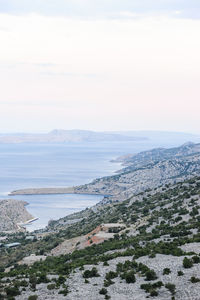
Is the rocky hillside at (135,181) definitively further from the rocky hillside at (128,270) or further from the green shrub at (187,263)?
the green shrub at (187,263)

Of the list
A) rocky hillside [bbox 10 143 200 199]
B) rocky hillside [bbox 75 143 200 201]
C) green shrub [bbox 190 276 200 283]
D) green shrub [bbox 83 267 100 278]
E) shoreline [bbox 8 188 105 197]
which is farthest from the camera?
shoreline [bbox 8 188 105 197]

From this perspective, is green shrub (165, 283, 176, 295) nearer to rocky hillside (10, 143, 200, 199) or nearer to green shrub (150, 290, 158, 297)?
green shrub (150, 290, 158, 297)

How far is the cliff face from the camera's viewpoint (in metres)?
91.1

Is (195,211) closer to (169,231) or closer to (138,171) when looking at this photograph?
(169,231)

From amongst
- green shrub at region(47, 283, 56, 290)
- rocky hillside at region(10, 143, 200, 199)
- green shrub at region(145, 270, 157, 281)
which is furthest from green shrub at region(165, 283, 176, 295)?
rocky hillside at region(10, 143, 200, 199)

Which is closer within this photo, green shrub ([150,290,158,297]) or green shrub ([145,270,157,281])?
green shrub ([150,290,158,297])

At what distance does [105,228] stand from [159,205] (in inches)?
339

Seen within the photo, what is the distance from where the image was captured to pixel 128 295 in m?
18.7

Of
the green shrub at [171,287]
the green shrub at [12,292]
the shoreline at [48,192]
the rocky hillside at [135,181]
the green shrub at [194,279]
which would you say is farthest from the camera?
the shoreline at [48,192]

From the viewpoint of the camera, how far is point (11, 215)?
103250 mm

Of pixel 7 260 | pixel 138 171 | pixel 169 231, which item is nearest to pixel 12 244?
pixel 7 260

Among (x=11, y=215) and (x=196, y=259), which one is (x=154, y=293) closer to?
(x=196, y=259)

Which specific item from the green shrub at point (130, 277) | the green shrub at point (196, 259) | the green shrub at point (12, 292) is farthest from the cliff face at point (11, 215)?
the green shrub at point (196, 259)

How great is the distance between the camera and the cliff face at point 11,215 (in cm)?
9114
